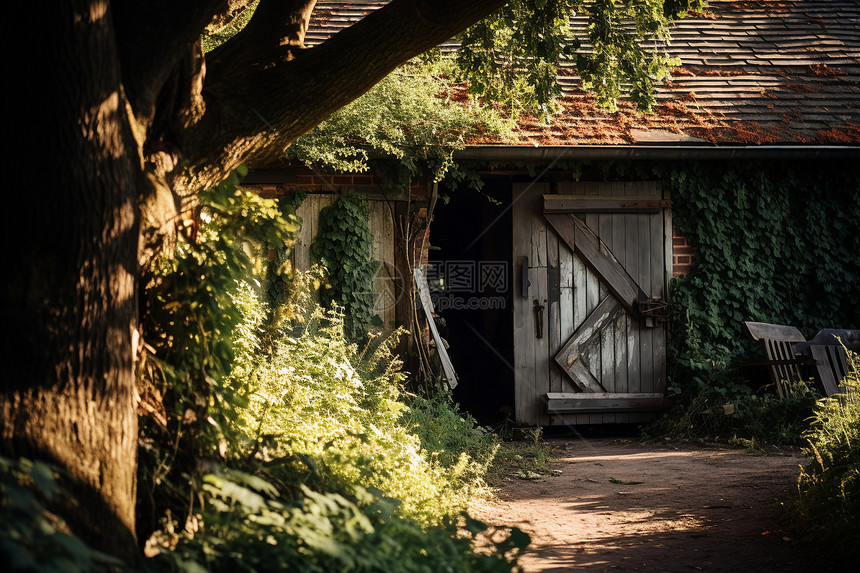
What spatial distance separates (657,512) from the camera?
492 cm

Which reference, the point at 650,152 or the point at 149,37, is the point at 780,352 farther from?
the point at 149,37

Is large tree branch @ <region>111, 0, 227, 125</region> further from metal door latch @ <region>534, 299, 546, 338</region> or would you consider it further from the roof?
metal door latch @ <region>534, 299, 546, 338</region>

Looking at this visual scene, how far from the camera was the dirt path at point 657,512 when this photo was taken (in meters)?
3.91

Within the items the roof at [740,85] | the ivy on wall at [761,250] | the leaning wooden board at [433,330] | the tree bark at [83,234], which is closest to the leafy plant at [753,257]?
the ivy on wall at [761,250]

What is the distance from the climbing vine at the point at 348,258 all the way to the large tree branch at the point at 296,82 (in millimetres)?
3920

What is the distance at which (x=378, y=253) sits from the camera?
7609 millimetres

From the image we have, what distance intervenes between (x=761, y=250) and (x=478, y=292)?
12.6 ft

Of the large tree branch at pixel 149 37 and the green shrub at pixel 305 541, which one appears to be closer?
the green shrub at pixel 305 541

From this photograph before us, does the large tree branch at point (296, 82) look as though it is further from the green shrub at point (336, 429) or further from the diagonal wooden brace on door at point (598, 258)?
the diagonal wooden brace on door at point (598, 258)

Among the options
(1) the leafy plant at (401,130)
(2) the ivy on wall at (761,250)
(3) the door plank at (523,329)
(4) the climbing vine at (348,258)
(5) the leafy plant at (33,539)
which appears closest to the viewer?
(5) the leafy plant at (33,539)

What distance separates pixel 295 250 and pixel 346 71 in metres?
4.26

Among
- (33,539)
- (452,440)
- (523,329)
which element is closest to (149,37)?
(33,539)

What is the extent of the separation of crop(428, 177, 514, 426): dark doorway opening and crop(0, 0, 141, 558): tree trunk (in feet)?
21.0

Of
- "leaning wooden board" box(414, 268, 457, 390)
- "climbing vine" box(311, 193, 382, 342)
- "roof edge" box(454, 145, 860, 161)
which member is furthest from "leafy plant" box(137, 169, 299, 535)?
"roof edge" box(454, 145, 860, 161)
